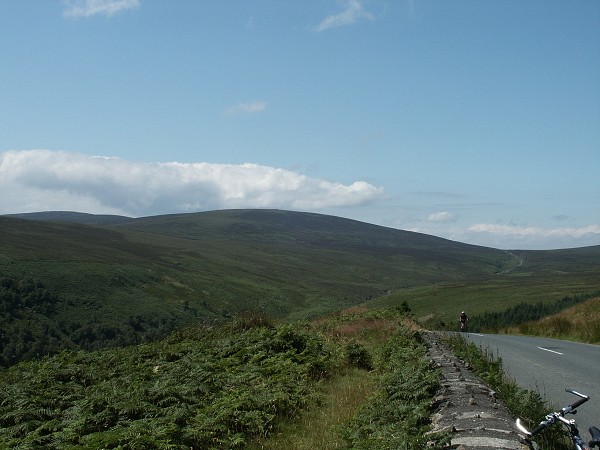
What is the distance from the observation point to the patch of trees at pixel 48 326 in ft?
204

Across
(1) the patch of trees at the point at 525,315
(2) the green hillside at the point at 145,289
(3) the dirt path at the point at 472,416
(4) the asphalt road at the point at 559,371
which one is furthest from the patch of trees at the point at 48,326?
(3) the dirt path at the point at 472,416

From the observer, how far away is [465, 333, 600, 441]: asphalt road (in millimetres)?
10852

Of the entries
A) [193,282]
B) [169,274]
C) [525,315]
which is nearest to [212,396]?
[525,315]

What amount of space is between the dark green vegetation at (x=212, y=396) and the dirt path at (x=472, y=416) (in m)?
0.29

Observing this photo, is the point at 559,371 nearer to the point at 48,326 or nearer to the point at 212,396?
the point at 212,396

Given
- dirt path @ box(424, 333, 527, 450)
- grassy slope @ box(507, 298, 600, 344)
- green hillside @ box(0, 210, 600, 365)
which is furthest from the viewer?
green hillside @ box(0, 210, 600, 365)

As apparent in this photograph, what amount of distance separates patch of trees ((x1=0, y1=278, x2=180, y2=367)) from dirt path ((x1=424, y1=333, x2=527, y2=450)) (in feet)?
170

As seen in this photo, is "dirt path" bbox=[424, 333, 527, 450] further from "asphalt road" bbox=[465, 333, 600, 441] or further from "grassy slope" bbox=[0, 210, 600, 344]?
"grassy slope" bbox=[0, 210, 600, 344]

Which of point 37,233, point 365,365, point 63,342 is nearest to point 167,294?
point 63,342

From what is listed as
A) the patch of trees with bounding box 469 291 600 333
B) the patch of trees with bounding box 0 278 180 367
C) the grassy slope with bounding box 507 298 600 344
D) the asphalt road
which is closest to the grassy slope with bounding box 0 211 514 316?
the patch of trees with bounding box 0 278 180 367

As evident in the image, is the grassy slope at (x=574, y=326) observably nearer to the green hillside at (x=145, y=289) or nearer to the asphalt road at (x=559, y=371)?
the asphalt road at (x=559, y=371)

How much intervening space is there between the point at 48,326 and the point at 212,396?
7024 centimetres

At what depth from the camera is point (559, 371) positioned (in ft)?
49.3

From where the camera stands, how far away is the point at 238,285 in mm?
132125
